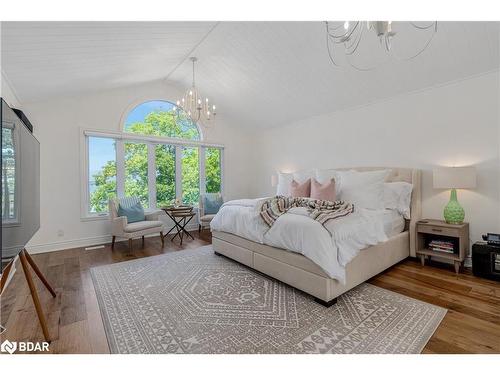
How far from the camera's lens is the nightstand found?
2.79m

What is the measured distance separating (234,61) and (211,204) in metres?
2.70

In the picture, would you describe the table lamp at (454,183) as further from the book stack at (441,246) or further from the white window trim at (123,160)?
the white window trim at (123,160)

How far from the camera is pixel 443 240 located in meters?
3.11

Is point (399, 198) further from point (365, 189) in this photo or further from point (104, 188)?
point (104, 188)

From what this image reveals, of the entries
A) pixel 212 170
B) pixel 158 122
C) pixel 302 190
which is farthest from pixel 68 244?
pixel 302 190

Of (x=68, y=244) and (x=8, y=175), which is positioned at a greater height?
(x=8, y=175)

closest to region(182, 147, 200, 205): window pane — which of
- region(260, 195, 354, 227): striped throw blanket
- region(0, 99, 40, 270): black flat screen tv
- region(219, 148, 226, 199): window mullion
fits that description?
region(219, 148, 226, 199): window mullion

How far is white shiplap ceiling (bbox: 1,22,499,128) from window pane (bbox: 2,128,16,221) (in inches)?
47.3

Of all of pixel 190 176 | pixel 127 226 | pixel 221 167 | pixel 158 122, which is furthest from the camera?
pixel 221 167

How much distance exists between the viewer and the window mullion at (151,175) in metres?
4.88

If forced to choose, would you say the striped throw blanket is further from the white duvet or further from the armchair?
the armchair

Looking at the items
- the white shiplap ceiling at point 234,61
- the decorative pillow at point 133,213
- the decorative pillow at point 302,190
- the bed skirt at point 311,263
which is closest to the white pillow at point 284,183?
the decorative pillow at point 302,190
